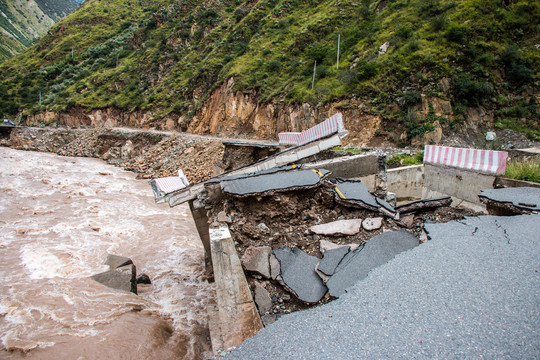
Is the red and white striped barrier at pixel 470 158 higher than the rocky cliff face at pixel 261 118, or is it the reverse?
the rocky cliff face at pixel 261 118

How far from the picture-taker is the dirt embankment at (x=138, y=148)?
18.4 meters

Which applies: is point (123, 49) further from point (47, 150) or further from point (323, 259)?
point (323, 259)

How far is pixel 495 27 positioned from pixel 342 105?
10.5m

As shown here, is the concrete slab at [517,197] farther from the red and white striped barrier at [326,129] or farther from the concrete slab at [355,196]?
the red and white striped barrier at [326,129]

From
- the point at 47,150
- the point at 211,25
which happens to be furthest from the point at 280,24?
the point at 47,150

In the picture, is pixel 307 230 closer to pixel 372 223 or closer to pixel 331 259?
pixel 331 259

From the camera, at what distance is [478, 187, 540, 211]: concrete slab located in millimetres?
4684

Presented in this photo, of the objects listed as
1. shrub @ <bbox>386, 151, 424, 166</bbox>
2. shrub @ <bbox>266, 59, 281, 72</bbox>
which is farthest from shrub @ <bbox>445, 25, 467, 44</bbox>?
shrub @ <bbox>266, 59, 281, 72</bbox>

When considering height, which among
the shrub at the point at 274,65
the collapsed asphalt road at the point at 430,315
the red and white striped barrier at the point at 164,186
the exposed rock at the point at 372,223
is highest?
the shrub at the point at 274,65

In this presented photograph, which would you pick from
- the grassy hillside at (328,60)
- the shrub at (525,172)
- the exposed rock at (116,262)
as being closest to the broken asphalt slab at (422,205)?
the shrub at (525,172)

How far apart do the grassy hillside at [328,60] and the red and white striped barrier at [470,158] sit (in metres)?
5.55

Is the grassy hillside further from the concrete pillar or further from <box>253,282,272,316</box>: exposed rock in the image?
<box>253,282,272,316</box>: exposed rock

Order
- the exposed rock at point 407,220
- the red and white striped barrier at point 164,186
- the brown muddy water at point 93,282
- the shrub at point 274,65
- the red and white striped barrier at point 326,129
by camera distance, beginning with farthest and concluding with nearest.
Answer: the shrub at point 274,65, the red and white striped barrier at point 326,129, the red and white striped barrier at point 164,186, the brown muddy water at point 93,282, the exposed rock at point 407,220

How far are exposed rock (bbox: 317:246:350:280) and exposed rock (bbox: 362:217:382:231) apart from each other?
62 centimetres
